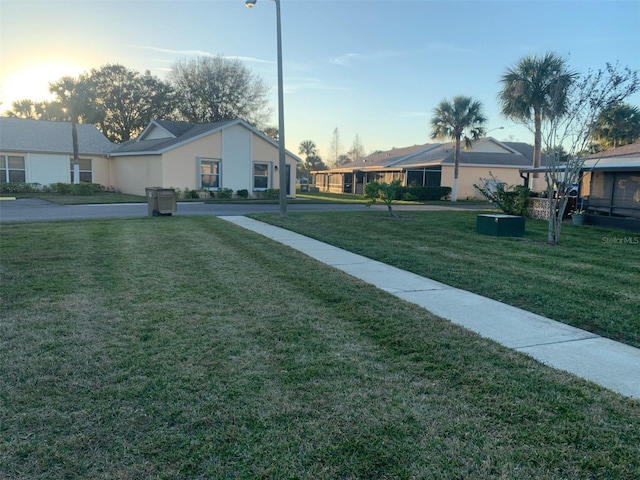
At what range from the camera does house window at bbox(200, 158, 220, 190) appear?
87.4 ft

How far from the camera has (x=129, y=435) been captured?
2.60 metres

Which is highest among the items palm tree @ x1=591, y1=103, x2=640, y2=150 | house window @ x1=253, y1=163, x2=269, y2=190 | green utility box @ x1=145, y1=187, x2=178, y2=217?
palm tree @ x1=591, y1=103, x2=640, y2=150

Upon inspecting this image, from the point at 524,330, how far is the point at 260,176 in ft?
82.4

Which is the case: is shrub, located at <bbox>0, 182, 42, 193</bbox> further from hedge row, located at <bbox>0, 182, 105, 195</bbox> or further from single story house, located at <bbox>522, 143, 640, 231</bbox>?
single story house, located at <bbox>522, 143, 640, 231</bbox>

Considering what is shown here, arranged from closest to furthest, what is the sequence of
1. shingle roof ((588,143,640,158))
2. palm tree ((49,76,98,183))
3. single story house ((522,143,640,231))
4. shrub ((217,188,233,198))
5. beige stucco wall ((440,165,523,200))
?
single story house ((522,143,640,231)) < shingle roof ((588,143,640,158)) < shrub ((217,188,233,198)) < palm tree ((49,76,98,183)) < beige stucco wall ((440,165,523,200))

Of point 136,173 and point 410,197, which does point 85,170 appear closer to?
point 136,173

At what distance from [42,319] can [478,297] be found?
4809 mm

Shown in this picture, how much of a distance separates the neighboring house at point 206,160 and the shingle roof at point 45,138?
289 cm

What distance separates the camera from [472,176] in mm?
32562

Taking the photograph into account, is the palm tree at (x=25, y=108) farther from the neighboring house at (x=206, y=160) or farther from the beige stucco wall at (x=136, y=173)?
the neighboring house at (x=206, y=160)

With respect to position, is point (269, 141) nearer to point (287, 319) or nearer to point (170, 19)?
point (170, 19)

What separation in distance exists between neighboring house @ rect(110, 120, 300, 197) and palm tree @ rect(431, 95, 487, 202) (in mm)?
9388

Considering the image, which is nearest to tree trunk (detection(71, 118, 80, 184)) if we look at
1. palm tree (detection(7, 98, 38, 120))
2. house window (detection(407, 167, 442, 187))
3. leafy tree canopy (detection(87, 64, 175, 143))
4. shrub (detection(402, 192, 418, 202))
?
leafy tree canopy (detection(87, 64, 175, 143))

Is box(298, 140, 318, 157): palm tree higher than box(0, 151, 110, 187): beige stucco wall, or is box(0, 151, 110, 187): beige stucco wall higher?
box(298, 140, 318, 157): palm tree
